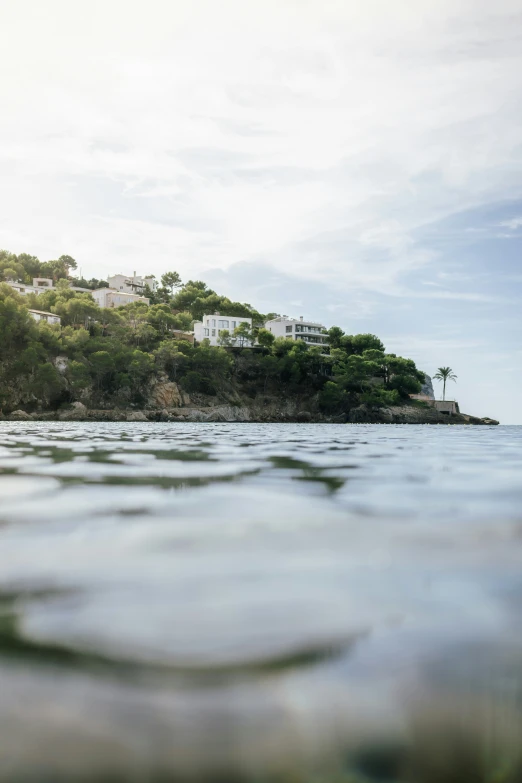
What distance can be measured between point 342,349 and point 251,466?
9282cm

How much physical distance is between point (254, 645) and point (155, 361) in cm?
7591

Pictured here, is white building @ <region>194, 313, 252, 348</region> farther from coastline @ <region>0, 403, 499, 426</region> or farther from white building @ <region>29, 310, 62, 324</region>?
white building @ <region>29, 310, 62, 324</region>

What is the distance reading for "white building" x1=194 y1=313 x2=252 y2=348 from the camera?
9753 cm

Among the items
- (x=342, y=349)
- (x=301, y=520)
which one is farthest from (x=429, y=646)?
(x=342, y=349)

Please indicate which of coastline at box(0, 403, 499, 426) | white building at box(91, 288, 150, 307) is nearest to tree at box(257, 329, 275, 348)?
coastline at box(0, 403, 499, 426)

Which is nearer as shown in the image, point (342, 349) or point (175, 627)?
point (175, 627)

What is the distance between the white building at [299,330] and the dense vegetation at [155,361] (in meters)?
2.65

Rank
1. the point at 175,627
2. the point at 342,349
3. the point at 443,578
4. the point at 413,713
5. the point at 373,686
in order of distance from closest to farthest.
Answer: the point at 413,713, the point at 373,686, the point at 175,627, the point at 443,578, the point at 342,349

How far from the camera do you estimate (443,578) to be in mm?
2867

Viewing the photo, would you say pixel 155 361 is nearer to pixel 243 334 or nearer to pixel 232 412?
pixel 232 412

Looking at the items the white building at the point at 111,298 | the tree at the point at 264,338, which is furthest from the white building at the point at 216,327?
the white building at the point at 111,298

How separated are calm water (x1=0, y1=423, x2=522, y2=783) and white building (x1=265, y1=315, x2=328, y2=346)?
4080 inches

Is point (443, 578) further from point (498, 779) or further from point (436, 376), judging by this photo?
point (436, 376)

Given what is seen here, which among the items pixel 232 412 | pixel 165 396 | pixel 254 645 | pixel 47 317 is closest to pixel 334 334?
pixel 232 412
